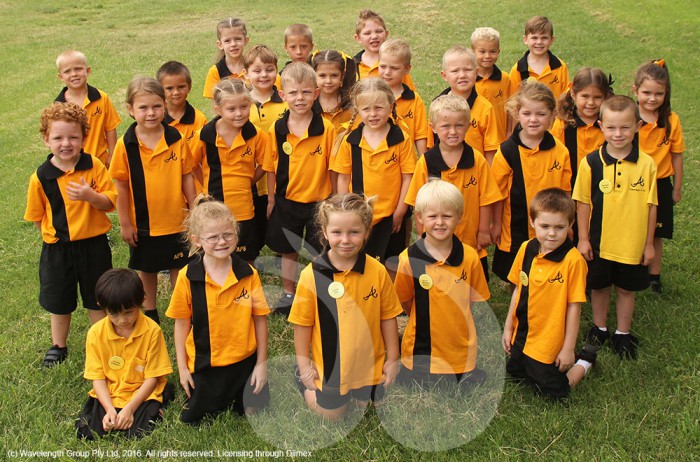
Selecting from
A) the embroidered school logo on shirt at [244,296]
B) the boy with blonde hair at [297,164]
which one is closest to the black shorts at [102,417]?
the embroidered school logo on shirt at [244,296]

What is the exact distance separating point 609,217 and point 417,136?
1.61 metres

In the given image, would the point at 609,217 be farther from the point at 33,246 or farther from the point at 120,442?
the point at 33,246

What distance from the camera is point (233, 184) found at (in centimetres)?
514

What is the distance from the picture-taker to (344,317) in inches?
154

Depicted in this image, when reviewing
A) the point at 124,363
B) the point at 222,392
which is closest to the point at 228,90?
the point at 124,363

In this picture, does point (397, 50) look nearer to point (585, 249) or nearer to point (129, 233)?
point (585, 249)

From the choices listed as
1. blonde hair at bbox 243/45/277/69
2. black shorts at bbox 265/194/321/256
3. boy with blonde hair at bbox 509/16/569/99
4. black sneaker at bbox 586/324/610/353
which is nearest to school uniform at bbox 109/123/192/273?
black shorts at bbox 265/194/321/256

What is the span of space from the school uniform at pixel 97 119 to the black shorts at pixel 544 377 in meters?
3.97

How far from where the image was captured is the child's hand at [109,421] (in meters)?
3.95

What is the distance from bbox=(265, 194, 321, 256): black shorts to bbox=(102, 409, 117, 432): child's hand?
5.82 ft

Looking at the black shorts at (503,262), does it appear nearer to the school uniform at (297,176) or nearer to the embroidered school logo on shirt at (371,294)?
the school uniform at (297,176)

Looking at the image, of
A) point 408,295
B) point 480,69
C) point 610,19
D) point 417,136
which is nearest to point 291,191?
point 417,136

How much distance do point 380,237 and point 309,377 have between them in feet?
4.37

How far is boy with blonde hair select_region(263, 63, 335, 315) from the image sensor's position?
4.97 metres
